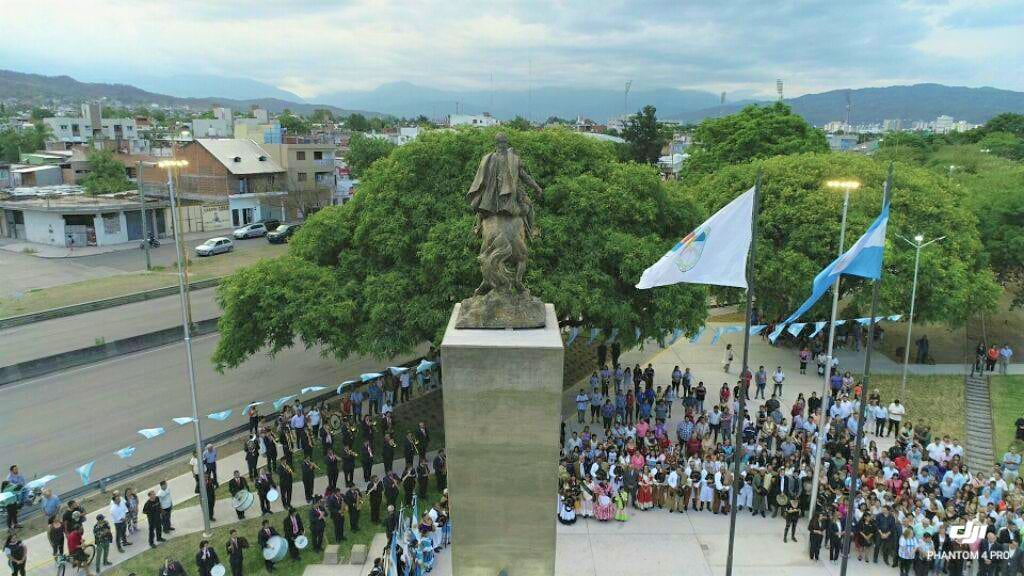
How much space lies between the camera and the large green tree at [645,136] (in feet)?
269

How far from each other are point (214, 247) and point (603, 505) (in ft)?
137

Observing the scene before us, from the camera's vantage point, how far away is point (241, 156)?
63.1 m

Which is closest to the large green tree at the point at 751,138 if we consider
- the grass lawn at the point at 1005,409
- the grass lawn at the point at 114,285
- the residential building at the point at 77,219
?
the grass lawn at the point at 1005,409

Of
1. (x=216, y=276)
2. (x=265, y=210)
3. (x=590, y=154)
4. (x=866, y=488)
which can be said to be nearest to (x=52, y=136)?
(x=265, y=210)

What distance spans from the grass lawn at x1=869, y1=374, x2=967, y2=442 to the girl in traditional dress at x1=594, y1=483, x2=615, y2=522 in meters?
12.3

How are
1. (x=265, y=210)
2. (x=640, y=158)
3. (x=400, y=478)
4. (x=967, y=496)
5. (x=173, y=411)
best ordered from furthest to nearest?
(x=640, y=158), (x=265, y=210), (x=173, y=411), (x=400, y=478), (x=967, y=496)

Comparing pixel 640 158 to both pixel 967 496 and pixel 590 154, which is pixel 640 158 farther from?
pixel 967 496

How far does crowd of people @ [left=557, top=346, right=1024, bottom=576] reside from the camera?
1497 cm

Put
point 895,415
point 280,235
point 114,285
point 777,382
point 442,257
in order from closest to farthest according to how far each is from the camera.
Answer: point 442,257 → point 895,415 → point 777,382 → point 114,285 → point 280,235

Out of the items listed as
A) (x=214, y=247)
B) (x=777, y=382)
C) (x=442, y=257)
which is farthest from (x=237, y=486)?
(x=214, y=247)

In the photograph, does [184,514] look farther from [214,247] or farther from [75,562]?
[214,247]

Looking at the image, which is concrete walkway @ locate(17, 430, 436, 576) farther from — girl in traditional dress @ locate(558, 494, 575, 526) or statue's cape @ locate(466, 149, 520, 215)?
statue's cape @ locate(466, 149, 520, 215)

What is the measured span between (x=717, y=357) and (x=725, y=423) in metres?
10.2

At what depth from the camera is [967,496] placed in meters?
16.6
